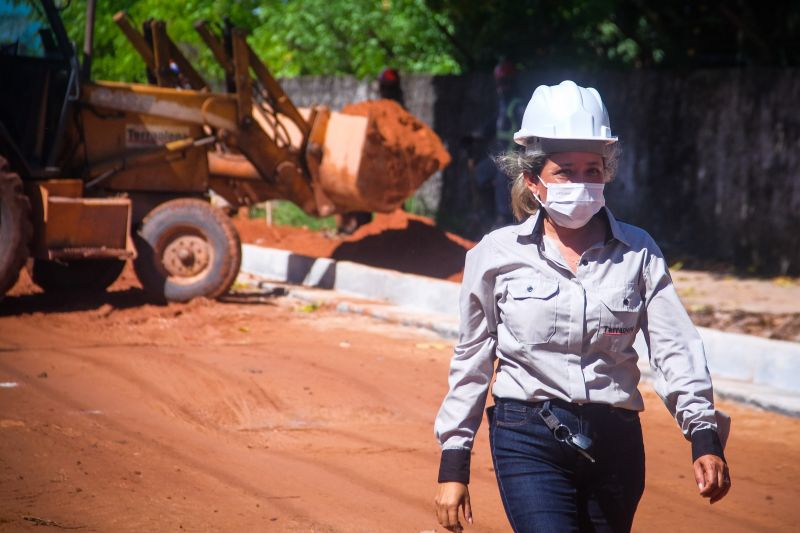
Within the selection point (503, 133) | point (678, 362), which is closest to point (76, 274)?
point (503, 133)

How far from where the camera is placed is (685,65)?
1681 cm

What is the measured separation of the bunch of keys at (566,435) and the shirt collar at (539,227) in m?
0.54

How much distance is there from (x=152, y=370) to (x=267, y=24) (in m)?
17.7

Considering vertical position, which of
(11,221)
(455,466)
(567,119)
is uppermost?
(567,119)

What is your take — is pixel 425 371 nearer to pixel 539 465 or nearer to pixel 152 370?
pixel 152 370

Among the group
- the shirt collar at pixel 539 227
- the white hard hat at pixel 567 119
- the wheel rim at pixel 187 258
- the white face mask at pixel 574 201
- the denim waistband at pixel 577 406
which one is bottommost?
the wheel rim at pixel 187 258

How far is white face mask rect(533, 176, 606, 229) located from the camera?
3.49 metres

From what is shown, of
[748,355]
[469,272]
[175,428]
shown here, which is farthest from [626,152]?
[469,272]

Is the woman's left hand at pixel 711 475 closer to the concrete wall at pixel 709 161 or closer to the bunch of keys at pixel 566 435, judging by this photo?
the bunch of keys at pixel 566 435

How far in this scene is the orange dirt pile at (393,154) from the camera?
1292 cm

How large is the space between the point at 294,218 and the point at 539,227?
1551cm

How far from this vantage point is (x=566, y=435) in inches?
132

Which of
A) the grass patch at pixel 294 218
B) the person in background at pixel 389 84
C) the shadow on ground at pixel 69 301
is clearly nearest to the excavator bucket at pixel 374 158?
the shadow on ground at pixel 69 301

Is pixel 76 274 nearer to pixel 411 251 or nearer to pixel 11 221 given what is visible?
pixel 11 221
